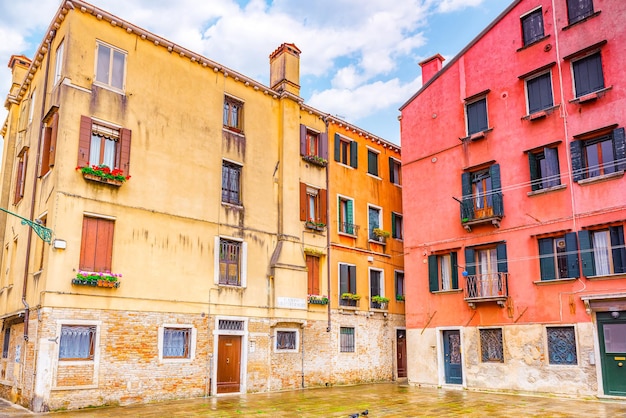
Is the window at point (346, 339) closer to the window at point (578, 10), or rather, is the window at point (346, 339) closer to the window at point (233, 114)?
the window at point (233, 114)

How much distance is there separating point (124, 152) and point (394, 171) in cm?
1476

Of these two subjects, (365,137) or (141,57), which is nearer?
(141,57)

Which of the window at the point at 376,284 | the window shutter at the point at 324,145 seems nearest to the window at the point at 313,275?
the window at the point at 376,284

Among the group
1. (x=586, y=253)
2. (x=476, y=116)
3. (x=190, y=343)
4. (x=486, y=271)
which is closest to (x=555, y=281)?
(x=586, y=253)

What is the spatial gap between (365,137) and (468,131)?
6.47m

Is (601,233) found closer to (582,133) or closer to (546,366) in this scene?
(582,133)

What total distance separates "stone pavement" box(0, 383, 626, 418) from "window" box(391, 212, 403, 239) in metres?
9.42

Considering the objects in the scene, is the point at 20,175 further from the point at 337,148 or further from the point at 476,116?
the point at 476,116

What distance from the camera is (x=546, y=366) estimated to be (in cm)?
1836

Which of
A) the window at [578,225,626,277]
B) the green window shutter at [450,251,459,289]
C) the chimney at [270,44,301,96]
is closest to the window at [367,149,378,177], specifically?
the chimney at [270,44,301,96]

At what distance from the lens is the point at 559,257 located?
18656 mm

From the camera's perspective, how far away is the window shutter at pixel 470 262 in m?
20.9

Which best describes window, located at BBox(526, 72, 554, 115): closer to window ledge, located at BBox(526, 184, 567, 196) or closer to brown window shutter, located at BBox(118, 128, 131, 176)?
window ledge, located at BBox(526, 184, 567, 196)

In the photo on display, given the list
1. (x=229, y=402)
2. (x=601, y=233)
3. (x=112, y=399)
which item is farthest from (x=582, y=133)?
(x=112, y=399)
